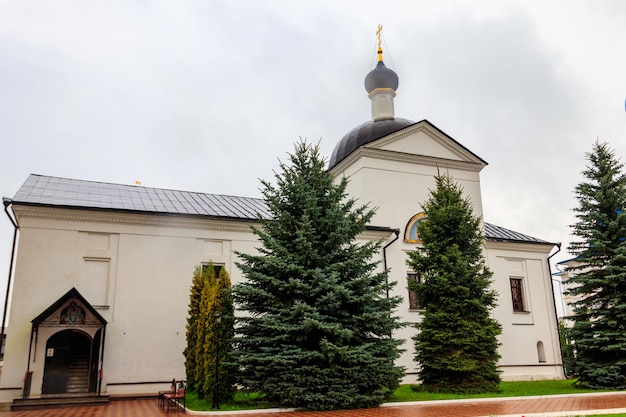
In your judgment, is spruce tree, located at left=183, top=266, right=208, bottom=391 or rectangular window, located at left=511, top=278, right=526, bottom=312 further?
rectangular window, located at left=511, top=278, right=526, bottom=312

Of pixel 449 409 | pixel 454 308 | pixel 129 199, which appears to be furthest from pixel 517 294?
pixel 129 199

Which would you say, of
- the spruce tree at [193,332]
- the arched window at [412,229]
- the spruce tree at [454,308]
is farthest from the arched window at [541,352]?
the spruce tree at [193,332]

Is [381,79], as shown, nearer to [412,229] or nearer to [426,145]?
[426,145]

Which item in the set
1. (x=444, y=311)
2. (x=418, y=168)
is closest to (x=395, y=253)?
(x=418, y=168)

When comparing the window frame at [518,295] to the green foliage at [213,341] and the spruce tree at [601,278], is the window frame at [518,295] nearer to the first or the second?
the spruce tree at [601,278]

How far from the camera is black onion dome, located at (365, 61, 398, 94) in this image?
2598 centimetres

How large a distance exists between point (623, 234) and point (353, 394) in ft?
38.3

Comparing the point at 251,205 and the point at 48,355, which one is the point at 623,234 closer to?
the point at 251,205

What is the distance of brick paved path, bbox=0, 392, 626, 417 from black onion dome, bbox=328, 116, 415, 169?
41.7ft

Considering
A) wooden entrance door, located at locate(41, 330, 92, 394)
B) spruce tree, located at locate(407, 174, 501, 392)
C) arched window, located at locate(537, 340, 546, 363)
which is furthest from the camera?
arched window, located at locate(537, 340, 546, 363)

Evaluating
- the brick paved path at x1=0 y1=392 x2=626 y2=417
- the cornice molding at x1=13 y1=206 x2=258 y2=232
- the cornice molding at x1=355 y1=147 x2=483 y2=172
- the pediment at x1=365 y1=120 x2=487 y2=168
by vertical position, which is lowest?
the brick paved path at x1=0 y1=392 x2=626 y2=417

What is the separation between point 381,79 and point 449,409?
17.8 meters

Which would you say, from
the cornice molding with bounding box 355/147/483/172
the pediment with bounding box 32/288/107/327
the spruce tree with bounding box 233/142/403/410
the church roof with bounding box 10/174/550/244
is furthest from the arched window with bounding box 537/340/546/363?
the pediment with bounding box 32/288/107/327

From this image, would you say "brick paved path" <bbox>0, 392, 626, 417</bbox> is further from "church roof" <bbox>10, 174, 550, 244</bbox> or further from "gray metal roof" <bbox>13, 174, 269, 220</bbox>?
"gray metal roof" <bbox>13, 174, 269, 220</bbox>
